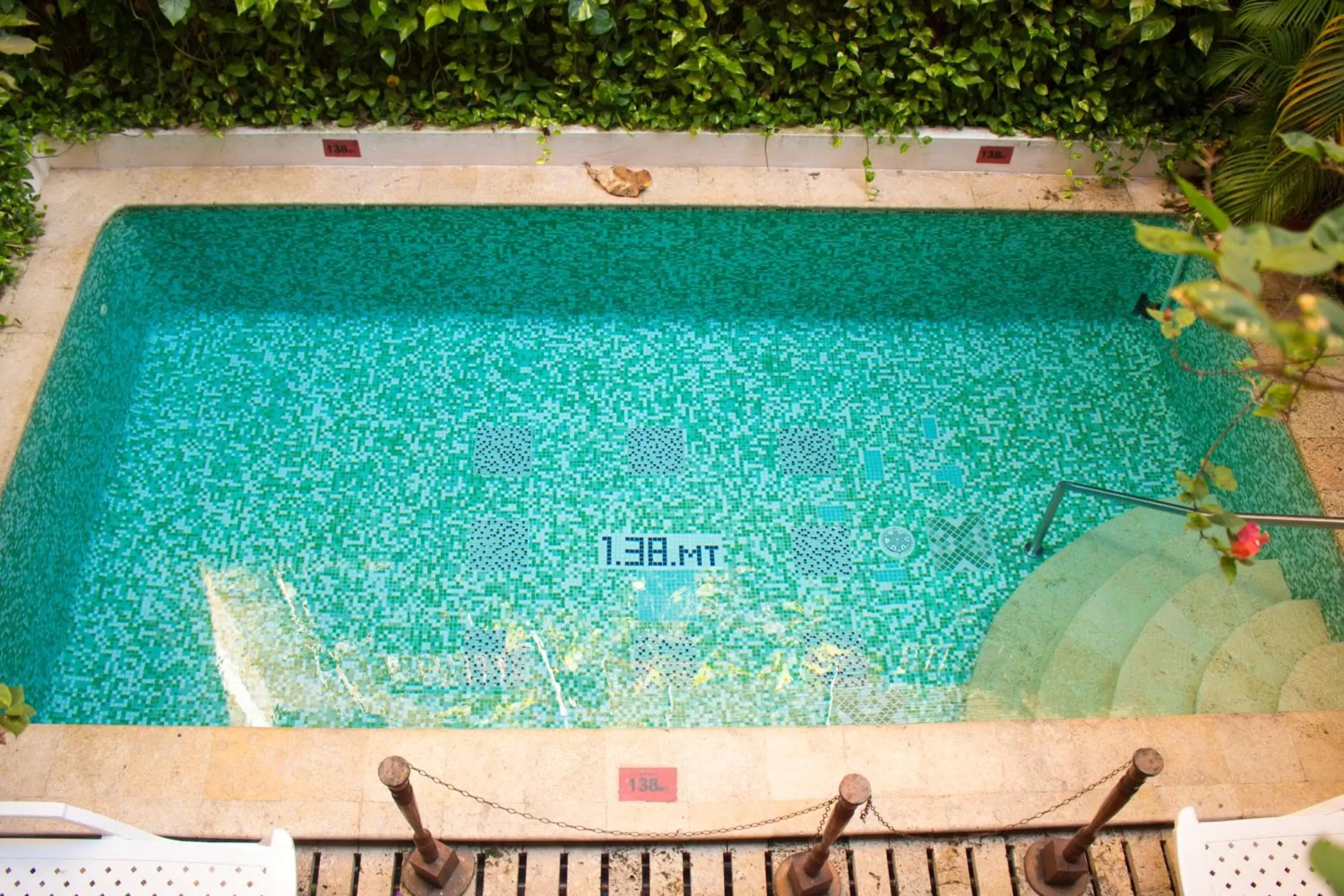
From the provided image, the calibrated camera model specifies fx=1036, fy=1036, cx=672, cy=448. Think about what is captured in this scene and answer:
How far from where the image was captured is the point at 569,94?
195 inches

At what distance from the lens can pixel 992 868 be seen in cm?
317

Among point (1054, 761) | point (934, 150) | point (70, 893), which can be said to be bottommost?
point (70, 893)

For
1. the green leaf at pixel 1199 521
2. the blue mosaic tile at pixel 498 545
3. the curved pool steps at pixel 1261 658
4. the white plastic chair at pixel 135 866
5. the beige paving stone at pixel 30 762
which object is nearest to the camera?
the green leaf at pixel 1199 521

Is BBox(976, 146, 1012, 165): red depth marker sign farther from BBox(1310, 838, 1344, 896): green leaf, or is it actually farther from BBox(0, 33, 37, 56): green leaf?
BBox(1310, 838, 1344, 896): green leaf

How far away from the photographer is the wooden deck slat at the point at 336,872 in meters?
3.07

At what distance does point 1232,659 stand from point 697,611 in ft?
6.45

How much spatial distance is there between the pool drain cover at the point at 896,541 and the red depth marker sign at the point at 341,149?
3044 millimetres

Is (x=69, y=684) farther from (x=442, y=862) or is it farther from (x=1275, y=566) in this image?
(x=1275, y=566)

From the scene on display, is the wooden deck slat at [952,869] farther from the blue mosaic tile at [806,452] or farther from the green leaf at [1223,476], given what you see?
the blue mosaic tile at [806,452]

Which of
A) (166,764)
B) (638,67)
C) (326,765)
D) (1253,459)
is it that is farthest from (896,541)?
(166,764)

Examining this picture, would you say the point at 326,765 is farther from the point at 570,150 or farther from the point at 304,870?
the point at 570,150

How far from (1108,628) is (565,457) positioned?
2.32 m

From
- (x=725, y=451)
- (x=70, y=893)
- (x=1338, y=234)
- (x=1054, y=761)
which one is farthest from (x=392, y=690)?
(x=1338, y=234)

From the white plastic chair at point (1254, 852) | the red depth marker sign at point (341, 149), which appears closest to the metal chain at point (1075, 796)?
the white plastic chair at point (1254, 852)
